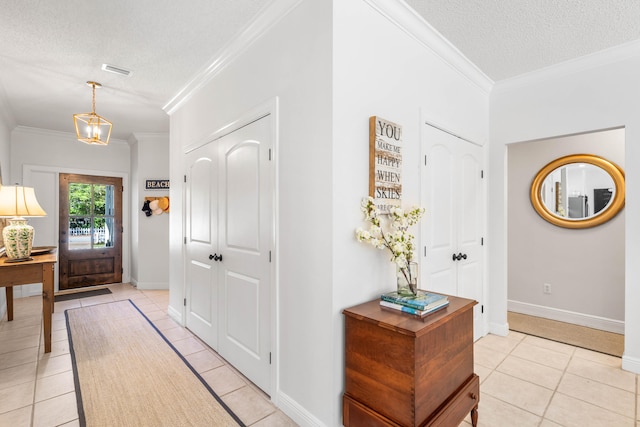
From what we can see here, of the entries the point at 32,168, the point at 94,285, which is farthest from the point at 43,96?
the point at 94,285

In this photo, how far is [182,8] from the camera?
2090 mm

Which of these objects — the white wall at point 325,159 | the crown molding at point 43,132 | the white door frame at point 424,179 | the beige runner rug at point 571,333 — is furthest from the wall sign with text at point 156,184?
the beige runner rug at point 571,333

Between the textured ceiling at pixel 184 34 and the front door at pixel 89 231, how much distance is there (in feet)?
7.70

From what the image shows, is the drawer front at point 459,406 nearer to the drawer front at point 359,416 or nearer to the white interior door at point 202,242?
the drawer front at point 359,416

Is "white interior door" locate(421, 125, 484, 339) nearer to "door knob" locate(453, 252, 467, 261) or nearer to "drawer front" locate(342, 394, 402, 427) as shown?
"door knob" locate(453, 252, 467, 261)

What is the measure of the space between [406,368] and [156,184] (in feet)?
17.5

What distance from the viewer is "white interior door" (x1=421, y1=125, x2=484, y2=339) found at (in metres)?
2.45

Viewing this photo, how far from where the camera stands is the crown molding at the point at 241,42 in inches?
79.0

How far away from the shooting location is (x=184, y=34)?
2400 millimetres

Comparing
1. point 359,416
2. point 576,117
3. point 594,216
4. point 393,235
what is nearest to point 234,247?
point 393,235

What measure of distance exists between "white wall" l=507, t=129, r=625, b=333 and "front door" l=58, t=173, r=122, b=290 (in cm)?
647

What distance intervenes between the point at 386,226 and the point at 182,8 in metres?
2.00

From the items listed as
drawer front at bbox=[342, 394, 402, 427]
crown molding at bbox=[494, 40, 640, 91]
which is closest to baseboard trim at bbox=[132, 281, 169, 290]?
drawer front at bbox=[342, 394, 402, 427]

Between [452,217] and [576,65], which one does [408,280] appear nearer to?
[452,217]
